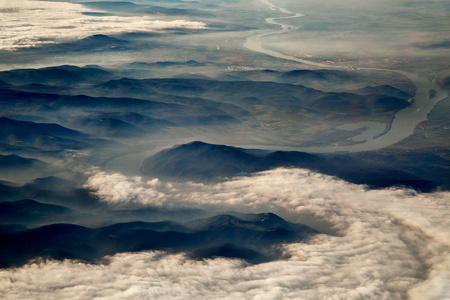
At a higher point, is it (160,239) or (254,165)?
(254,165)

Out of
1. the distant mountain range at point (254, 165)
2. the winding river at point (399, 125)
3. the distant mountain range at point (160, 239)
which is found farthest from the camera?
the winding river at point (399, 125)

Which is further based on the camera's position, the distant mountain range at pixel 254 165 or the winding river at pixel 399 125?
the winding river at pixel 399 125

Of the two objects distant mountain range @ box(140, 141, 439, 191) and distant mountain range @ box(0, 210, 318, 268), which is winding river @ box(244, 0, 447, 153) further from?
distant mountain range @ box(0, 210, 318, 268)

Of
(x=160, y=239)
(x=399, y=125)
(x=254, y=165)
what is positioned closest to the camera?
(x=160, y=239)

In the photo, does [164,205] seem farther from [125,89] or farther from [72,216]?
[125,89]

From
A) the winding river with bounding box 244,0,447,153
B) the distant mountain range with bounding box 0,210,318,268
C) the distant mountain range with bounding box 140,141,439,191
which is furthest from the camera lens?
the winding river with bounding box 244,0,447,153

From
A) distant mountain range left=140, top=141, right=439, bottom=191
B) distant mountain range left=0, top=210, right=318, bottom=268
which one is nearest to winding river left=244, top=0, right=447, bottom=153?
distant mountain range left=140, top=141, right=439, bottom=191

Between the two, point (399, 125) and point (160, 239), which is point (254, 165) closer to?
point (160, 239)

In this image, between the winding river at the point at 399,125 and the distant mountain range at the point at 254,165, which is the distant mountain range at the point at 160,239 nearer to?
the distant mountain range at the point at 254,165

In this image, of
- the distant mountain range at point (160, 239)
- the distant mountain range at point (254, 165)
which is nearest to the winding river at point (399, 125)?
the distant mountain range at point (254, 165)

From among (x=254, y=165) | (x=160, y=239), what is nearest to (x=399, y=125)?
(x=254, y=165)

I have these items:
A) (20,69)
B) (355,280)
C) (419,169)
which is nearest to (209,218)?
(355,280)
